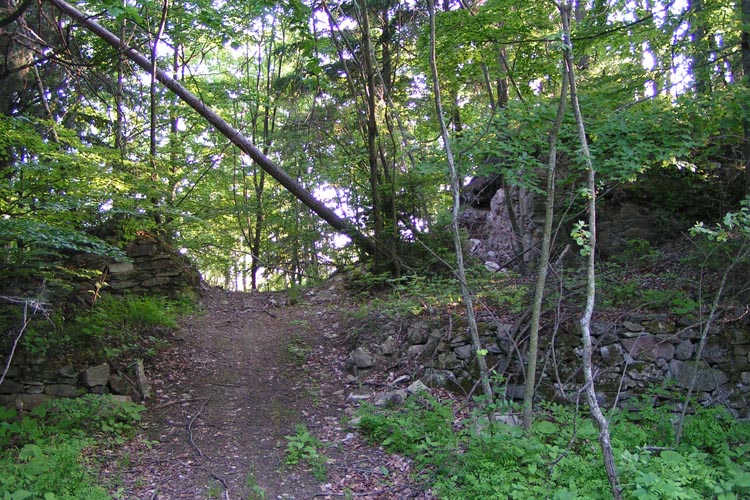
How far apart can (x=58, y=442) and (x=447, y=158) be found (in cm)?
483

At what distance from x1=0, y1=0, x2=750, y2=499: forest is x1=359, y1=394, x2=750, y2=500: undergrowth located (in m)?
0.13

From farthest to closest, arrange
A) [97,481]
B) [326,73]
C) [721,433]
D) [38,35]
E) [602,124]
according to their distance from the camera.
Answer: [326,73] < [38,35] < [602,124] < [721,433] < [97,481]

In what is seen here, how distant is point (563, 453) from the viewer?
388cm

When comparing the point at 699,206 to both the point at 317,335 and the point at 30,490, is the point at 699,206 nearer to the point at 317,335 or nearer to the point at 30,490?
the point at 317,335

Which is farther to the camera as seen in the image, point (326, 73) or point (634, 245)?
point (326, 73)

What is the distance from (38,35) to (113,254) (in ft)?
18.9

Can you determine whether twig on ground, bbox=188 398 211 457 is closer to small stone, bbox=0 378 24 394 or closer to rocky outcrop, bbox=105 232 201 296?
small stone, bbox=0 378 24 394

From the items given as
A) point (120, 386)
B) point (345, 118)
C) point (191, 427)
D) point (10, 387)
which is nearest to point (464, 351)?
point (191, 427)

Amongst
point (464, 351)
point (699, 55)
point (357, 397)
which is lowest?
point (357, 397)

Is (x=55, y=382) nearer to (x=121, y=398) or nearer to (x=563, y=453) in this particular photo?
(x=121, y=398)

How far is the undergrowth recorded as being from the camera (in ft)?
12.3

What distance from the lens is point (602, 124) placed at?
5.89m

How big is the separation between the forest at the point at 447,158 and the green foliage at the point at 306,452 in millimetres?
630

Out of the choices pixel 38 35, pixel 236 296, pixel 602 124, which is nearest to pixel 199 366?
pixel 236 296
